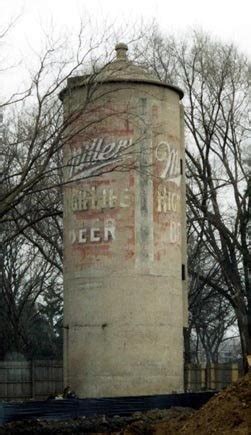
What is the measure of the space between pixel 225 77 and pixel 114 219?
609 inches

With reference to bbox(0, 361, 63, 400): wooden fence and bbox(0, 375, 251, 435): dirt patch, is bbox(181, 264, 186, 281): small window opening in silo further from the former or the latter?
bbox(0, 361, 63, 400): wooden fence

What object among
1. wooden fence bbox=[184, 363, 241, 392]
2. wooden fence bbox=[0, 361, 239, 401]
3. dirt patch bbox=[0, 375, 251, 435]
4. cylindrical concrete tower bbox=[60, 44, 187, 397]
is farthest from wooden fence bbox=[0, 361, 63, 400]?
dirt patch bbox=[0, 375, 251, 435]

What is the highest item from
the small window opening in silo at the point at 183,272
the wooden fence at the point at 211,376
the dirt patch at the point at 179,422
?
the small window opening in silo at the point at 183,272

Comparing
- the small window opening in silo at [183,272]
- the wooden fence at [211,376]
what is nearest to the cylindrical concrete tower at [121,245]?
the small window opening in silo at [183,272]

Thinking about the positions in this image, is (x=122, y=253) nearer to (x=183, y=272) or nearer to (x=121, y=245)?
(x=121, y=245)

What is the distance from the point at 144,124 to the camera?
81.5 ft

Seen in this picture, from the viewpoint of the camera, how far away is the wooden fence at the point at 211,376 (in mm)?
38312

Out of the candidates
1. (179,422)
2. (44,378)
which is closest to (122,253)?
(179,422)

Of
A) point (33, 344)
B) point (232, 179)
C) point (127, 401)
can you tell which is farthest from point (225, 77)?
point (33, 344)

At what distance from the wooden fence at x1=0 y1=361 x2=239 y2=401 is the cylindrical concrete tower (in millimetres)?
12187

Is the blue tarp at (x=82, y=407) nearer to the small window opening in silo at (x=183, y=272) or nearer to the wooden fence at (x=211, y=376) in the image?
the small window opening in silo at (x=183, y=272)

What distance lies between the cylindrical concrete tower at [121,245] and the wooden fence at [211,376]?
44.5 ft

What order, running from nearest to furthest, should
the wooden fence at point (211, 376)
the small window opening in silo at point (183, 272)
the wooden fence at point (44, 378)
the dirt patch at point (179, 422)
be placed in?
1. the dirt patch at point (179, 422)
2. the small window opening in silo at point (183, 272)
3. the wooden fence at point (44, 378)
4. the wooden fence at point (211, 376)

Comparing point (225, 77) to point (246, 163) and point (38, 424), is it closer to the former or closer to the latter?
point (246, 163)
